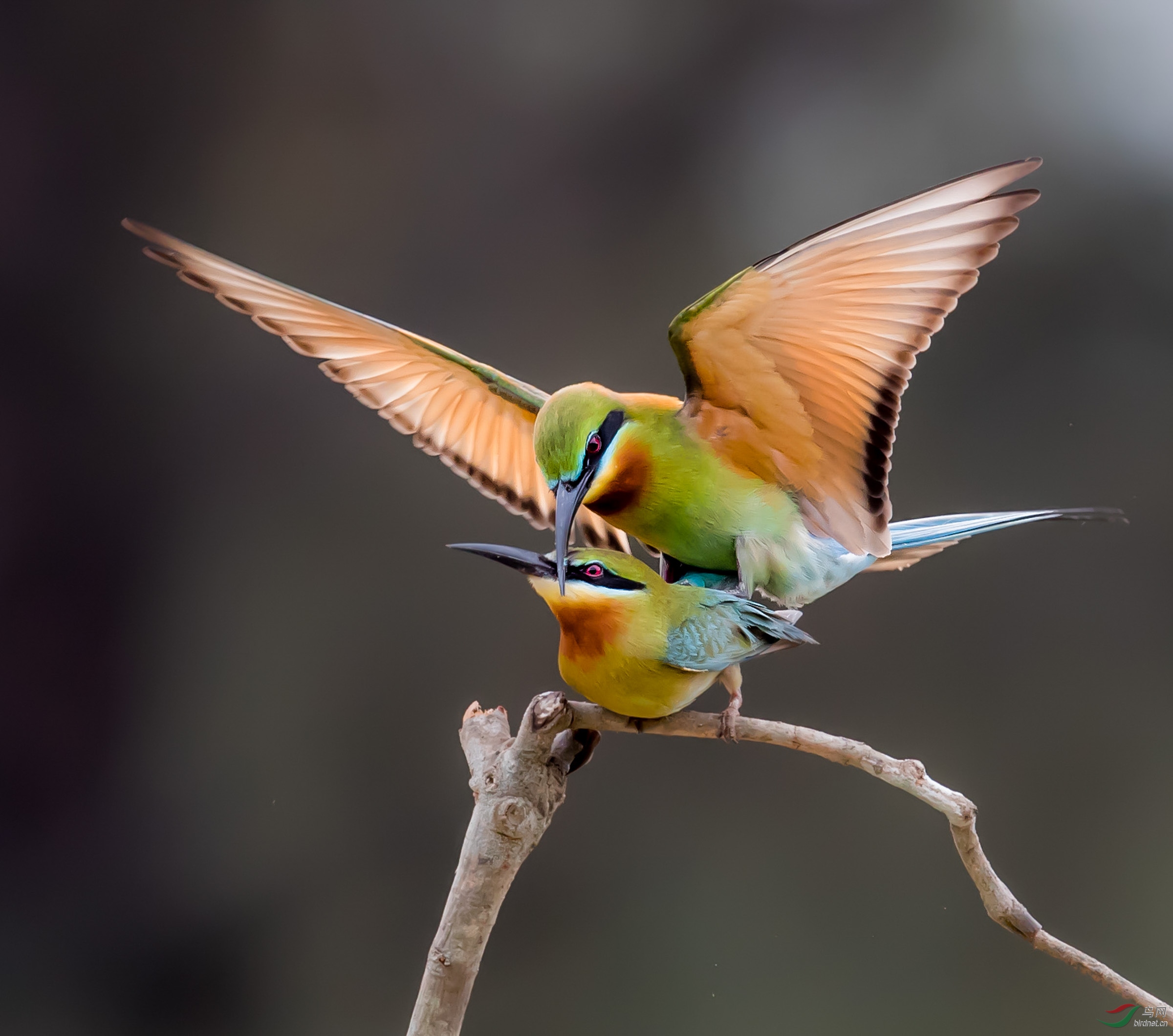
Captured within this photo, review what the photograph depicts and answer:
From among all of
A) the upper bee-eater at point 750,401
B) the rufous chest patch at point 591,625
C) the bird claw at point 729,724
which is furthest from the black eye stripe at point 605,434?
the bird claw at point 729,724

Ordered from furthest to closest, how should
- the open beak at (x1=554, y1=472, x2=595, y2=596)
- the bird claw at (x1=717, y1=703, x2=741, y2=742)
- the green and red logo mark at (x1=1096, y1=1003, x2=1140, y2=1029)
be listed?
the green and red logo mark at (x1=1096, y1=1003, x2=1140, y2=1029) < the bird claw at (x1=717, y1=703, x2=741, y2=742) < the open beak at (x1=554, y1=472, x2=595, y2=596)

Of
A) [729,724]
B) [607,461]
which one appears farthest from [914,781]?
[607,461]

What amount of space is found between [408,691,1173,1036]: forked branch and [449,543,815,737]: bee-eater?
0.05m

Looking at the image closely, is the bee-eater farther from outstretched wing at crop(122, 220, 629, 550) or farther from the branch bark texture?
outstretched wing at crop(122, 220, 629, 550)

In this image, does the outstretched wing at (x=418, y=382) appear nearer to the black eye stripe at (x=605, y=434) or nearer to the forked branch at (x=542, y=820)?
the black eye stripe at (x=605, y=434)

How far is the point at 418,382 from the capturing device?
105 centimetres

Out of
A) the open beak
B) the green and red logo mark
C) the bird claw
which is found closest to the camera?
the open beak

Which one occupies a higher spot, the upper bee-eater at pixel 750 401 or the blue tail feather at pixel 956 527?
the upper bee-eater at pixel 750 401

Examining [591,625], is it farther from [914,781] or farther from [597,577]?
[914,781]

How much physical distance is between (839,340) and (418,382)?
429 mm

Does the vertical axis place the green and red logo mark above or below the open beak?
below

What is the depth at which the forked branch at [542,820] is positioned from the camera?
881 millimetres

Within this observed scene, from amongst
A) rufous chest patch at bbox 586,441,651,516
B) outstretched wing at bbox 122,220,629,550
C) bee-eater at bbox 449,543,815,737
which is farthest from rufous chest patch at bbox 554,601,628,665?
outstretched wing at bbox 122,220,629,550

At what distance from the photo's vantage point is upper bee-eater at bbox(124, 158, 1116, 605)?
0.82 m
